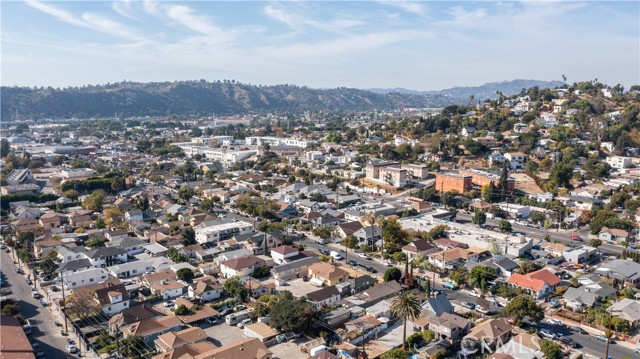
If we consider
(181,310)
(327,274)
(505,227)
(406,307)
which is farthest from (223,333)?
(505,227)

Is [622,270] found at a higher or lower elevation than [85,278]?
lower

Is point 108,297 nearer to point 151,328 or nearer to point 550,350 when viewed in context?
point 151,328

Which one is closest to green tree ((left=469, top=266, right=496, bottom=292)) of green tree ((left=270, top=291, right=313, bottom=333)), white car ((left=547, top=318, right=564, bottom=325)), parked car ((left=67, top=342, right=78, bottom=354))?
white car ((left=547, top=318, right=564, bottom=325))

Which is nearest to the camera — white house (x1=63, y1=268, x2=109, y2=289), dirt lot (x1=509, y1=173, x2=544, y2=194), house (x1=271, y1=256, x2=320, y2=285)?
white house (x1=63, y1=268, x2=109, y2=289)

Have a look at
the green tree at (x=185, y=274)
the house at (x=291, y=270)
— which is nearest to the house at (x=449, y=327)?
the house at (x=291, y=270)

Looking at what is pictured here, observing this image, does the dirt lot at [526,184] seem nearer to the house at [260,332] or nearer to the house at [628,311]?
the house at [628,311]

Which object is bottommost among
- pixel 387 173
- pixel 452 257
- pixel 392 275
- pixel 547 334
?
pixel 547 334

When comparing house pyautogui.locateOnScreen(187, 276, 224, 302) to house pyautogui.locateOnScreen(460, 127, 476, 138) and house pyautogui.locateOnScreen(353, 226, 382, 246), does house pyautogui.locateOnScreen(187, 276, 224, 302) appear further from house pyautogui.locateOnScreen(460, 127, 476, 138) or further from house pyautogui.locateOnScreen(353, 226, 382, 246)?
house pyautogui.locateOnScreen(460, 127, 476, 138)
